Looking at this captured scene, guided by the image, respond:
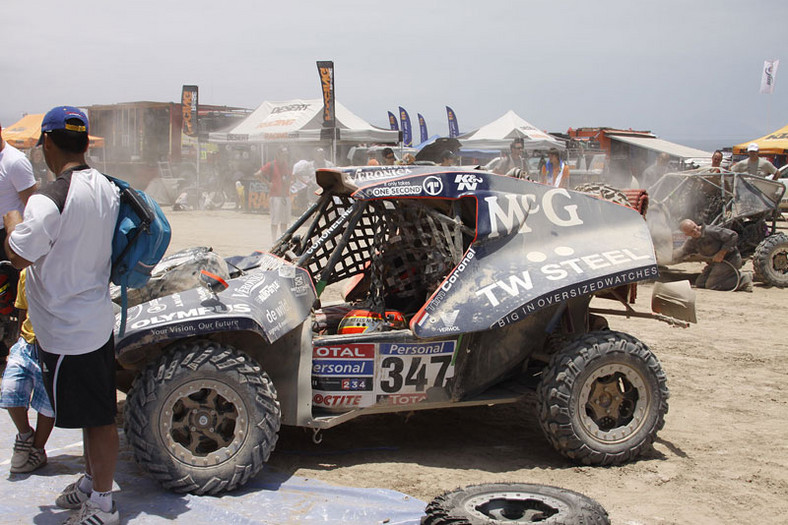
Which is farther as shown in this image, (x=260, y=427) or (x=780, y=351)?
(x=780, y=351)

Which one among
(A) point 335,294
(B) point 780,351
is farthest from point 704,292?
(A) point 335,294

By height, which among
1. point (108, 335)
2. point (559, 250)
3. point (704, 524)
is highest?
point (559, 250)

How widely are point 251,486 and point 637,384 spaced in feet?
7.97

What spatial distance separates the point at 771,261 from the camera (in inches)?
492

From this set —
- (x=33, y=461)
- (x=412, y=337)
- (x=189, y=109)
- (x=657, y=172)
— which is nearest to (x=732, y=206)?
(x=657, y=172)

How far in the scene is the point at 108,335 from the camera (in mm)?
3697

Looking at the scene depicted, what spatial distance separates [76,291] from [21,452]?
148 centimetres

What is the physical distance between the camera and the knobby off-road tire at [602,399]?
4.81 m

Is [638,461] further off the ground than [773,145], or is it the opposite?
[773,145]

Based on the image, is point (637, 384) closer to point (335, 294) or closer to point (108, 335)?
point (108, 335)

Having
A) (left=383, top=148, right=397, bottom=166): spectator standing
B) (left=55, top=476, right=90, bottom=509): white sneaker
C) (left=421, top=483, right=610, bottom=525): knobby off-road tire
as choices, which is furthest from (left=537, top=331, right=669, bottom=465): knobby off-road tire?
(left=383, top=148, right=397, bottom=166): spectator standing

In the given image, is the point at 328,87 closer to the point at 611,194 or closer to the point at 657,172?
the point at 657,172

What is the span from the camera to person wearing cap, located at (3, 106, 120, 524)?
138 inches

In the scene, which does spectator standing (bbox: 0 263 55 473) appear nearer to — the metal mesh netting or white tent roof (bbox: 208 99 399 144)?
the metal mesh netting
